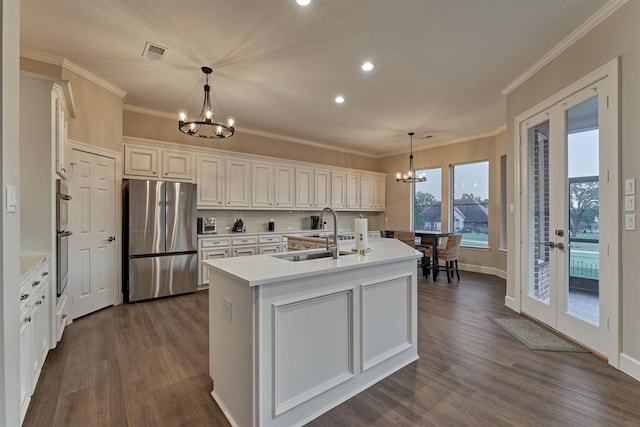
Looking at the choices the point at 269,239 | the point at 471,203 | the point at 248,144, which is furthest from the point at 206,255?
the point at 471,203

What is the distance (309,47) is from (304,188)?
362 centimetres

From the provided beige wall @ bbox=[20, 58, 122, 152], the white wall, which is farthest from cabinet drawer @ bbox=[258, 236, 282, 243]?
the white wall

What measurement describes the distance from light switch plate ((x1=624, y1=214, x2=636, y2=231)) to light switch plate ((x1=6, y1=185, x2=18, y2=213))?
153 inches

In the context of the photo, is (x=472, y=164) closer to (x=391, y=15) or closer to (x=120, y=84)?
(x=391, y=15)

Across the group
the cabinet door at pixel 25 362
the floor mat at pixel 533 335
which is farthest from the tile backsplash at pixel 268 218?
the floor mat at pixel 533 335

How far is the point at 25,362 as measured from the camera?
1.85 meters

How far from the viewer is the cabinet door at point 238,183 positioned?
536cm

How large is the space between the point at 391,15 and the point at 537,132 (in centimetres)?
233

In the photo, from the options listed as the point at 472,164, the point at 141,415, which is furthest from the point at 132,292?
the point at 472,164

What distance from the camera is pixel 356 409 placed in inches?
75.6

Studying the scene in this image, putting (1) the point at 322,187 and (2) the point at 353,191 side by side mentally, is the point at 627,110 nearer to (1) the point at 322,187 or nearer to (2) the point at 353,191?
(1) the point at 322,187

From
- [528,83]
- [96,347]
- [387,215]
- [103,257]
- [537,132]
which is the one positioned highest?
[528,83]

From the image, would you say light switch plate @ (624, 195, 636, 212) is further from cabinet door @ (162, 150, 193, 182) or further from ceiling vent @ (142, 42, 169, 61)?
cabinet door @ (162, 150, 193, 182)

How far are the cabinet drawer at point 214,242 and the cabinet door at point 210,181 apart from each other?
61cm
